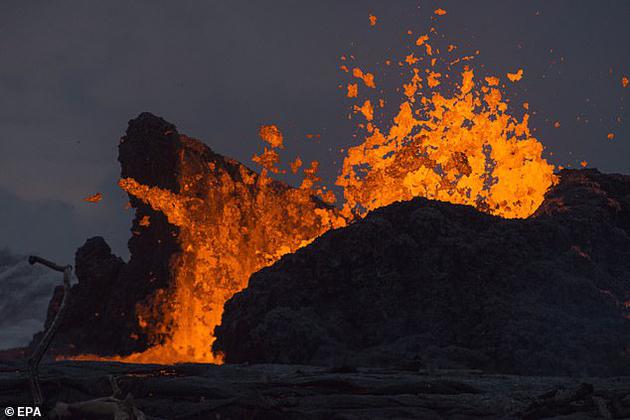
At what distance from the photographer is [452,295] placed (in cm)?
1966

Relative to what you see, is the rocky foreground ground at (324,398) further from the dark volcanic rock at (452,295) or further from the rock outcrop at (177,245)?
the rock outcrop at (177,245)

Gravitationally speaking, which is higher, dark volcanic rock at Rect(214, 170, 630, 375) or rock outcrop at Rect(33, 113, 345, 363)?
rock outcrop at Rect(33, 113, 345, 363)

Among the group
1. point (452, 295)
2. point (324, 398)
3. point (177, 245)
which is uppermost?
point (177, 245)

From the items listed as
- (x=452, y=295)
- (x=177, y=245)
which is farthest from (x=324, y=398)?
(x=177, y=245)

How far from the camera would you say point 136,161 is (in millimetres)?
31422

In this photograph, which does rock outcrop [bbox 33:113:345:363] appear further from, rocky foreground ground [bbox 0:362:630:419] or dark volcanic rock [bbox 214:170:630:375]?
rocky foreground ground [bbox 0:362:630:419]

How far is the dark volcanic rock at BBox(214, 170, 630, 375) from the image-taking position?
16859 millimetres

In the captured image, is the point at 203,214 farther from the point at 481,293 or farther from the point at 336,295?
the point at 481,293

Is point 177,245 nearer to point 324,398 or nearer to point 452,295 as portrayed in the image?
A: point 452,295

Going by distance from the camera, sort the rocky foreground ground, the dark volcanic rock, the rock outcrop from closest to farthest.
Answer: the rocky foreground ground < the dark volcanic rock < the rock outcrop

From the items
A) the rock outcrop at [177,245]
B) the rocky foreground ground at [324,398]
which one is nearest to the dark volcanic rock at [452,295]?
the rocky foreground ground at [324,398]

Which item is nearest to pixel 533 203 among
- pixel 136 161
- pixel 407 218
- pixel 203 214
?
pixel 407 218

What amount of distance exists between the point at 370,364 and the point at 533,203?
44.2 ft

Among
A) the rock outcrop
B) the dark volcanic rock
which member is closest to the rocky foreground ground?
the dark volcanic rock
